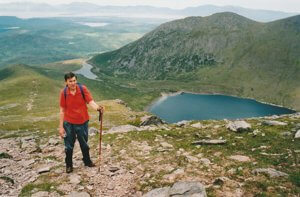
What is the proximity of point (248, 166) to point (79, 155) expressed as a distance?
34.4ft

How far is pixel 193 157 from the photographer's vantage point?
61.7 feet

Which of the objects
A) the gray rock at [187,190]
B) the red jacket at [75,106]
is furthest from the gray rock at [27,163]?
the gray rock at [187,190]

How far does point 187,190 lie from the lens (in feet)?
45.4

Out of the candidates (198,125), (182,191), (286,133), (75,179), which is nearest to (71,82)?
(75,179)

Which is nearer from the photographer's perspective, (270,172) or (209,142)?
(270,172)

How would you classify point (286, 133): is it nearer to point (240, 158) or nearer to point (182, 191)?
point (240, 158)

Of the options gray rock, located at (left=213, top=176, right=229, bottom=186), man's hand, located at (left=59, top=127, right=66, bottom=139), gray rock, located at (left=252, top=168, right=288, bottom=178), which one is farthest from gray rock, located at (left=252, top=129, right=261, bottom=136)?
man's hand, located at (left=59, top=127, right=66, bottom=139)

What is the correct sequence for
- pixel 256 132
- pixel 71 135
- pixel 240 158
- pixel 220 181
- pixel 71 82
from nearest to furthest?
pixel 220 181 < pixel 71 82 < pixel 71 135 < pixel 240 158 < pixel 256 132

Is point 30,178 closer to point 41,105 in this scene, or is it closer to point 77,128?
point 77,128

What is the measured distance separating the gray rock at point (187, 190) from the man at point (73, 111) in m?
5.73

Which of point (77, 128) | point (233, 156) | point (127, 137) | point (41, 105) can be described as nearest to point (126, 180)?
point (77, 128)

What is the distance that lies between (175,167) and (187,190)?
3615 millimetres

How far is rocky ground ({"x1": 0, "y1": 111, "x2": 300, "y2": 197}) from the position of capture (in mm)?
14609

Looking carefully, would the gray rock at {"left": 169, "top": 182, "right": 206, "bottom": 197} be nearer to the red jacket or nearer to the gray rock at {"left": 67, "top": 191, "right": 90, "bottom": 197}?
the gray rock at {"left": 67, "top": 191, "right": 90, "bottom": 197}
